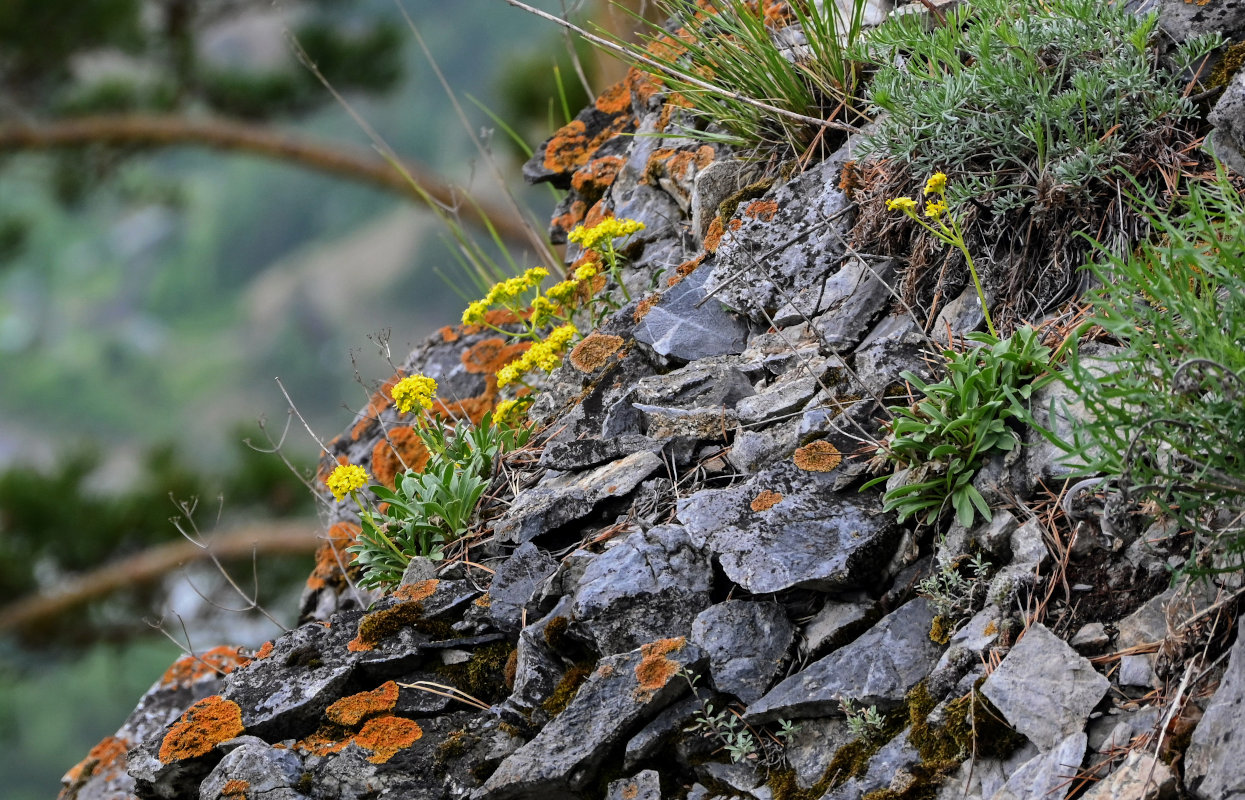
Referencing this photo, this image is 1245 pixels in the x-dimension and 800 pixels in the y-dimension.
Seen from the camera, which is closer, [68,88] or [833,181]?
[833,181]

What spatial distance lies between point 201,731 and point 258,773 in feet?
1.13

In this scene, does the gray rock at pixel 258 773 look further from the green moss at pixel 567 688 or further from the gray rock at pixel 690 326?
the gray rock at pixel 690 326

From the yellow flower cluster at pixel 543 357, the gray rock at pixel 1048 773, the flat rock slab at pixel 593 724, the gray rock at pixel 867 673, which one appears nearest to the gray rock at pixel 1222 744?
the gray rock at pixel 1048 773

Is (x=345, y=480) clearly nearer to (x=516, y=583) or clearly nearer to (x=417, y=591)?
(x=417, y=591)

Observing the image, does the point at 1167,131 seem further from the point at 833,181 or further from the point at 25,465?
the point at 25,465

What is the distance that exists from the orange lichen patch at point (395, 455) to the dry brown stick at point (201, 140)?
17.9 feet

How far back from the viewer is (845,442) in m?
3.06

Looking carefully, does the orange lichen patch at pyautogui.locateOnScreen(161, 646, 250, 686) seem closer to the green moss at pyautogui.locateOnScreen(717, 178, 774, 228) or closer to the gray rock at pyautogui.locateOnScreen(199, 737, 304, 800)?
the gray rock at pyautogui.locateOnScreen(199, 737, 304, 800)

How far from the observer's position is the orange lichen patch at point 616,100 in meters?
5.69

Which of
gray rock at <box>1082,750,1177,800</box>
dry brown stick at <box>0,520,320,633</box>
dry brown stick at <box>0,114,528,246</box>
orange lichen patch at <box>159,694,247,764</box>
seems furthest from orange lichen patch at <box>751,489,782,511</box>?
dry brown stick at <box>0,114,528,246</box>

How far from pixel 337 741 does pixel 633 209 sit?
2879 mm

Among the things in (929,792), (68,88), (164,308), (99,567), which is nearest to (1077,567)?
(929,792)

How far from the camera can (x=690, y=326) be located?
12.4 ft

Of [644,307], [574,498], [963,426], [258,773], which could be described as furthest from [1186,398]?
[258,773]
